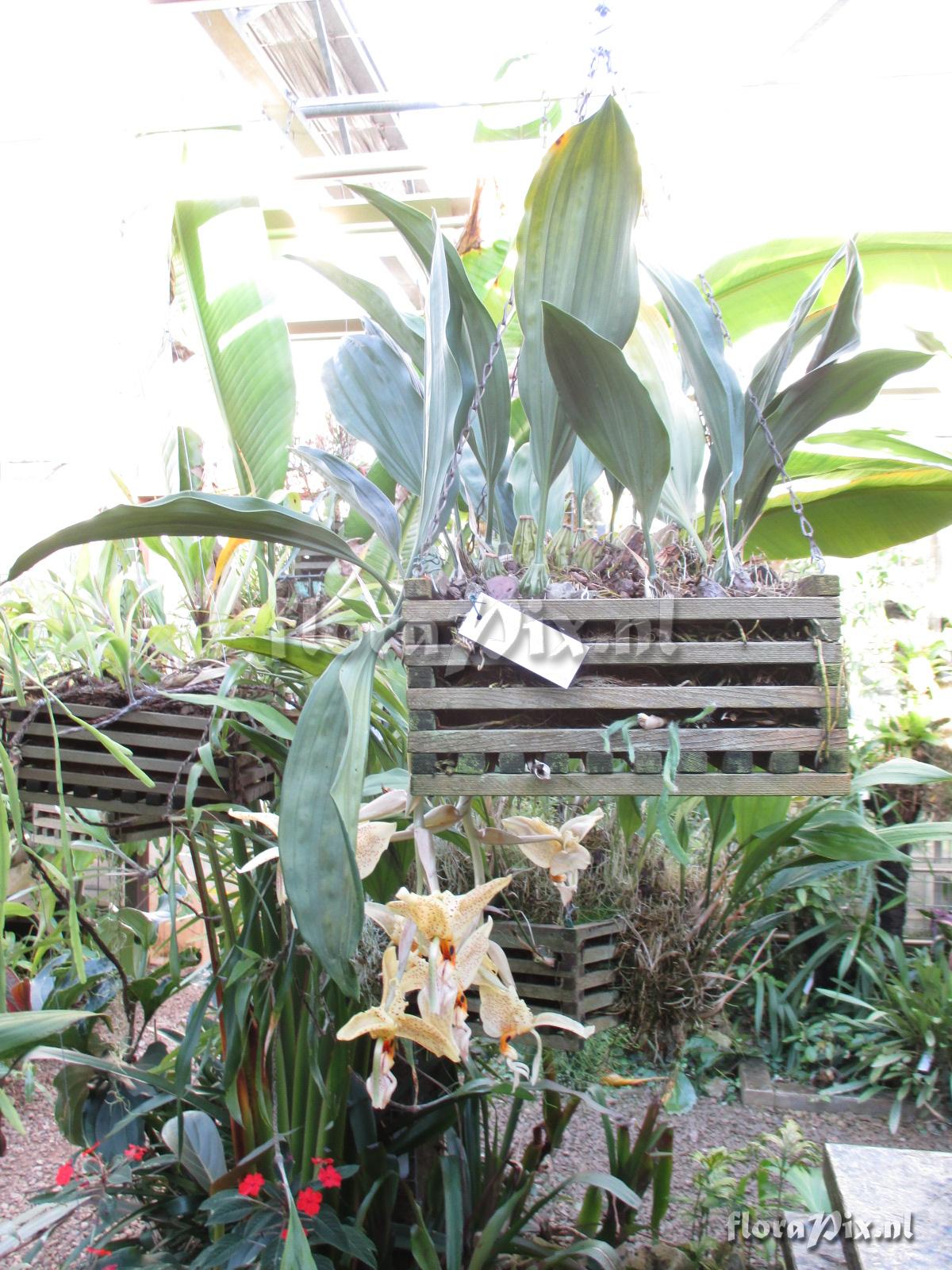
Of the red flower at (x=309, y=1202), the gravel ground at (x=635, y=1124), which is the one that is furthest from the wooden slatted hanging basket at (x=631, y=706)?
the gravel ground at (x=635, y=1124)

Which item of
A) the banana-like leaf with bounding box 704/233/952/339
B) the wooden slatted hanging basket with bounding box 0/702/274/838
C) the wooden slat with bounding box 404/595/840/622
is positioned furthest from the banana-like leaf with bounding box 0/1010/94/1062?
the banana-like leaf with bounding box 704/233/952/339

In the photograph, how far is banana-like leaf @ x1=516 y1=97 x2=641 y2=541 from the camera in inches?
24.2

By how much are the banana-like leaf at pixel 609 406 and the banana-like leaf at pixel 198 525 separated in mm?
201

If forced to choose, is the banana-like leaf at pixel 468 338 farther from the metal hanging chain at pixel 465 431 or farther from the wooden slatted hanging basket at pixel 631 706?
the wooden slatted hanging basket at pixel 631 706

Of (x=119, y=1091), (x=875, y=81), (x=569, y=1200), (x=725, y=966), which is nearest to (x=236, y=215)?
(x=119, y=1091)

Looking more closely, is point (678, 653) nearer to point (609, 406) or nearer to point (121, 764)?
point (609, 406)

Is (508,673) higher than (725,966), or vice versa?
(508,673)

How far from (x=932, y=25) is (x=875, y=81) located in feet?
0.46

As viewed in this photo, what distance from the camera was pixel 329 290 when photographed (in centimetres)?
266

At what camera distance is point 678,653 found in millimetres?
629

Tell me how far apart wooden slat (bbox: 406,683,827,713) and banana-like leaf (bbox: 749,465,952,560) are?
0.53 metres

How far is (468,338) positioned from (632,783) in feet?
1.31

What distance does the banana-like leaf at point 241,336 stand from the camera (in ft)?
4.29

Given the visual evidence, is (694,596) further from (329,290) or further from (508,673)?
(329,290)
